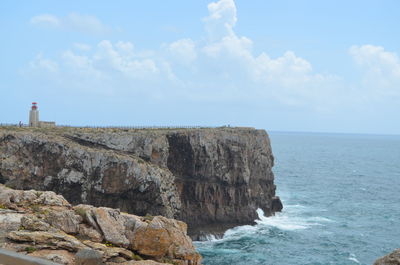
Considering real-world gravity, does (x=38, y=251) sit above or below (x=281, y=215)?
above

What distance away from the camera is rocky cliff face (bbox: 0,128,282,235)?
169 ft

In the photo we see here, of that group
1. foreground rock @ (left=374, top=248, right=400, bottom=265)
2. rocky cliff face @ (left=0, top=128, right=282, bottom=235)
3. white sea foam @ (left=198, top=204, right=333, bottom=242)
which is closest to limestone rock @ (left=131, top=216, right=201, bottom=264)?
foreground rock @ (left=374, top=248, right=400, bottom=265)

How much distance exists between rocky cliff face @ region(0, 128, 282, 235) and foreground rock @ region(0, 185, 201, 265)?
25346 millimetres

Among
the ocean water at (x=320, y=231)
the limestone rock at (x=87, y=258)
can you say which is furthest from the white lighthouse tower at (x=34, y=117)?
the limestone rock at (x=87, y=258)

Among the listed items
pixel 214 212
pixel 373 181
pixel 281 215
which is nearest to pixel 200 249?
pixel 214 212

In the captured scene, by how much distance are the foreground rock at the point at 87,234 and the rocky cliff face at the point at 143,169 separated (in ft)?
83.2

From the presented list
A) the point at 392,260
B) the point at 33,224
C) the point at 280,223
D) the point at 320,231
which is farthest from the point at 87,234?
the point at 280,223

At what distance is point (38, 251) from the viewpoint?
1961 cm

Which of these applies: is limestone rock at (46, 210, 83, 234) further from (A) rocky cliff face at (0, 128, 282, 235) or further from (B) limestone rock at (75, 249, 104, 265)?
(A) rocky cliff face at (0, 128, 282, 235)

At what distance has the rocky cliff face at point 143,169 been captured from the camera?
51.6 m

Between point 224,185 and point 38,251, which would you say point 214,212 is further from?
point 38,251

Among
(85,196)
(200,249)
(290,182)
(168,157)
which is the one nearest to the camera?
(85,196)

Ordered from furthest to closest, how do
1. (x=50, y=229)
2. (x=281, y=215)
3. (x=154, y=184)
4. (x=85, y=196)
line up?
(x=281, y=215) → (x=154, y=184) → (x=85, y=196) → (x=50, y=229)

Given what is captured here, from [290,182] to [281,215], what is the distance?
52.4 metres
